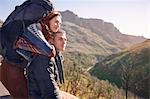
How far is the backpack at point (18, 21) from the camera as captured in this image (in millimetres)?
4008

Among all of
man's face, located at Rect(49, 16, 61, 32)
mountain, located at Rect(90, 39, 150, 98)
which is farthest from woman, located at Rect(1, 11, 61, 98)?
mountain, located at Rect(90, 39, 150, 98)

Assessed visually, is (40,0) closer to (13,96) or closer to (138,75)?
(13,96)

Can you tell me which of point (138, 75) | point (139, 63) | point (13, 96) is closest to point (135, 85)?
point (138, 75)

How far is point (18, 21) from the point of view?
4098mm

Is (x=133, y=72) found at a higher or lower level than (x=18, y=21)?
higher

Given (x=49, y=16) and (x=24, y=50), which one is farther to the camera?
(x=49, y=16)

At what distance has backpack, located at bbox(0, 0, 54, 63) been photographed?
4.01 meters

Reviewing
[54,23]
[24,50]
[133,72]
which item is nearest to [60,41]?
[54,23]

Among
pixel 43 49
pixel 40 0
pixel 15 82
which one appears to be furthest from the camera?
pixel 15 82

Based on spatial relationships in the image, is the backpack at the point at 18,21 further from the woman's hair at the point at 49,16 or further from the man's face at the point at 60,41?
the man's face at the point at 60,41

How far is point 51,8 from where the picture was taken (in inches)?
159

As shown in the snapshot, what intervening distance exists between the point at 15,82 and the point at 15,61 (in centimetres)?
28

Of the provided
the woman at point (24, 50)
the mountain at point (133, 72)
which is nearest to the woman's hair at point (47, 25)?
the woman at point (24, 50)

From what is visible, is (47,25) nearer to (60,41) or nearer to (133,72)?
(60,41)
